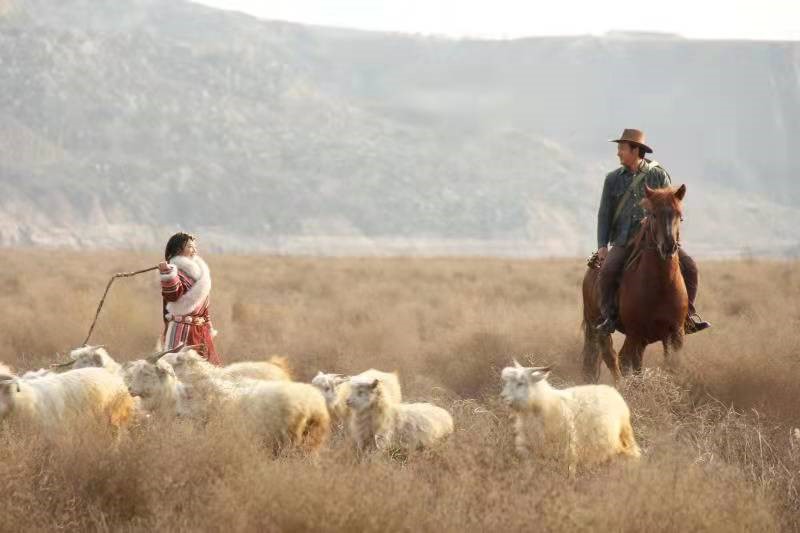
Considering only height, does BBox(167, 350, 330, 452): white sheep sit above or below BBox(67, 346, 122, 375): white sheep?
below

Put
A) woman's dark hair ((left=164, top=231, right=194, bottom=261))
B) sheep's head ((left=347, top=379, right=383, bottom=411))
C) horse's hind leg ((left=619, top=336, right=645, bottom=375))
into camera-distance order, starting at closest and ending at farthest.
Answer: sheep's head ((left=347, top=379, right=383, bottom=411)) < woman's dark hair ((left=164, top=231, right=194, bottom=261)) < horse's hind leg ((left=619, top=336, right=645, bottom=375))

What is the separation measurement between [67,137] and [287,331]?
333ft

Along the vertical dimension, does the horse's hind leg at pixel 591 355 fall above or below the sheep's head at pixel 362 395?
below

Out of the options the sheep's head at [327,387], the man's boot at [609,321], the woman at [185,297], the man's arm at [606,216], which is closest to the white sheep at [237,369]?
the woman at [185,297]

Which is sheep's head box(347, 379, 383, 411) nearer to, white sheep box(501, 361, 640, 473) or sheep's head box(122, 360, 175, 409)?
white sheep box(501, 361, 640, 473)

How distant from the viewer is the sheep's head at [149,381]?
30.3ft

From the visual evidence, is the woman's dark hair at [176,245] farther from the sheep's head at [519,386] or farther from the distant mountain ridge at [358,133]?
the distant mountain ridge at [358,133]

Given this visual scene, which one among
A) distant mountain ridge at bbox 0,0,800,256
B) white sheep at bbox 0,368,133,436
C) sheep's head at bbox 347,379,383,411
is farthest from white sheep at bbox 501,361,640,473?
distant mountain ridge at bbox 0,0,800,256

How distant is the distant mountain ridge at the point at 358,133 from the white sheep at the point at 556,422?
295 ft

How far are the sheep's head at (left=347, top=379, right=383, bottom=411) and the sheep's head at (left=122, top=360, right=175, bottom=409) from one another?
1.44m

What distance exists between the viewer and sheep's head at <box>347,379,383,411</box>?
370 inches

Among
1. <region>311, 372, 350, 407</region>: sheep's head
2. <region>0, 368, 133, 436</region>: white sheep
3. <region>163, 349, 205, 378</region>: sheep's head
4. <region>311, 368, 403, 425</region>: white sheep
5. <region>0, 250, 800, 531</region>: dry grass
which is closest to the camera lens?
<region>0, 250, 800, 531</region>: dry grass

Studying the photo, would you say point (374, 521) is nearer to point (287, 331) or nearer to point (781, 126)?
point (287, 331)

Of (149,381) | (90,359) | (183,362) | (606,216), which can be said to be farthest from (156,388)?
(606,216)
